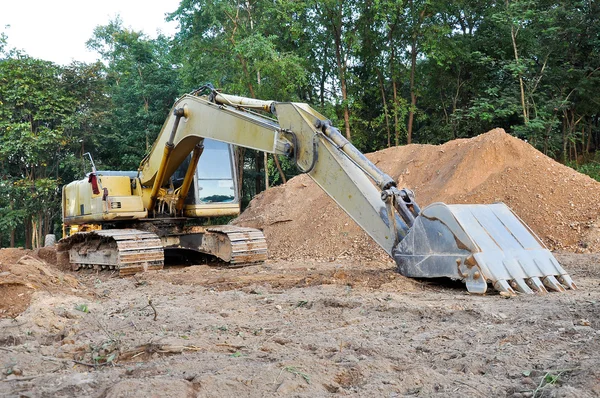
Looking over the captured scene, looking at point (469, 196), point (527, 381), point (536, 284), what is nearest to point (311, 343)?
point (527, 381)

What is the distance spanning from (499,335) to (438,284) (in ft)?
7.44

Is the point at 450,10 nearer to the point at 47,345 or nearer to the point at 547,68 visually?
the point at 547,68

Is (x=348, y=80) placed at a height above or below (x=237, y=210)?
above

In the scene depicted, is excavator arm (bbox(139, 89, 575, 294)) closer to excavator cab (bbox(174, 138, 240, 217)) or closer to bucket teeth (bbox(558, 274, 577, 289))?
bucket teeth (bbox(558, 274, 577, 289))

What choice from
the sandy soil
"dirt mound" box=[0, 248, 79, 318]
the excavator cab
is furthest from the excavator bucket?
the excavator cab

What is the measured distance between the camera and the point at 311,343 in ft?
13.8

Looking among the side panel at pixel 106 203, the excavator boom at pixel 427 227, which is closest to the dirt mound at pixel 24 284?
the side panel at pixel 106 203

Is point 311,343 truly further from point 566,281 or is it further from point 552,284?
point 566,281

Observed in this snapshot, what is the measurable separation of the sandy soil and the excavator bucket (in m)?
0.20

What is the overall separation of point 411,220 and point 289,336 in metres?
2.49

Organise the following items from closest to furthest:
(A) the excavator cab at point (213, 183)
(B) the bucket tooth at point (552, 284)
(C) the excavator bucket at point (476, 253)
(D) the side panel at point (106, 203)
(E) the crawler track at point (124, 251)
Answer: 1. (C) the excavator bucket at point (476, 253)
2. (B) the bucket tooth at point (552, 284)
3. (E) the crawler track at point (124, 251)
4. (D) the side panel at point (106, 203)
5. (A) the excavator cab at point (213, 183)

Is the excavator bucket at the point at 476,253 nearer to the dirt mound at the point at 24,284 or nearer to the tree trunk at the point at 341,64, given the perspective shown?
the dirt mound at the point at 24,284

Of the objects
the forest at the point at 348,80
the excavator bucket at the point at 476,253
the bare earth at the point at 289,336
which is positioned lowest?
the bare earth at the point at 289,336

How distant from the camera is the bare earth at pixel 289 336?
3164 mm
